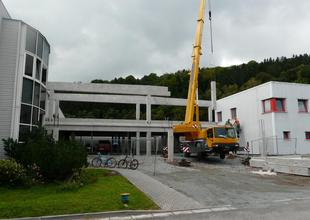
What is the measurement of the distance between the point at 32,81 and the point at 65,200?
36.1 ft

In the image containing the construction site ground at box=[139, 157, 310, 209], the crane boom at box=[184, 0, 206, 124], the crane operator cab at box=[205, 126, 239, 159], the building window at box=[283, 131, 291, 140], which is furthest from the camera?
the building window at box=[283, 131, 291, 140]

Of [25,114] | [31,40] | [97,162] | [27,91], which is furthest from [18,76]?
[97,162]

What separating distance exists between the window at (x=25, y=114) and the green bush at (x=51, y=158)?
2840mm

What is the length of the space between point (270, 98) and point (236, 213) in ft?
69.5

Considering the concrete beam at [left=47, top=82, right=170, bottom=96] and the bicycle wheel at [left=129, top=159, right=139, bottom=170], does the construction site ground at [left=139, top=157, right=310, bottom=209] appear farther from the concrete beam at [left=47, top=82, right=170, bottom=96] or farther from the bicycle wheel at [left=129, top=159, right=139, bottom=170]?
the concrete beam at [left=47, top=82, right=170, bottom=96]

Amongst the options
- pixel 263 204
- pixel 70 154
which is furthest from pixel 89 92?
pixel 263 204

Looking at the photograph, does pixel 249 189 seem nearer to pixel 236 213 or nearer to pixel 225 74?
pixel 236 213

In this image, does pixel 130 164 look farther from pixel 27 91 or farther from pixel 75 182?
pixel 27 91

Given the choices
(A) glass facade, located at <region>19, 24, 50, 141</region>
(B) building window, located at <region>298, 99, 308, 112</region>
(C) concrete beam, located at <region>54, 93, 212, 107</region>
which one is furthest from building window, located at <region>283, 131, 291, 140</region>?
(A) glass facade, located at <region>19, 24, 50, 141</region>

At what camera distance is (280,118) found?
26906 mm

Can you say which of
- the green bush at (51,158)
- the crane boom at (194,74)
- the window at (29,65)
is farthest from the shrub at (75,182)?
the crane boom at (194,74)

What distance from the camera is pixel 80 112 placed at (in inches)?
2608

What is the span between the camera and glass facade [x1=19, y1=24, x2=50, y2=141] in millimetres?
17125

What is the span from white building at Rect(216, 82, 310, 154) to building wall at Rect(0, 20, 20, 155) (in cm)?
2040
